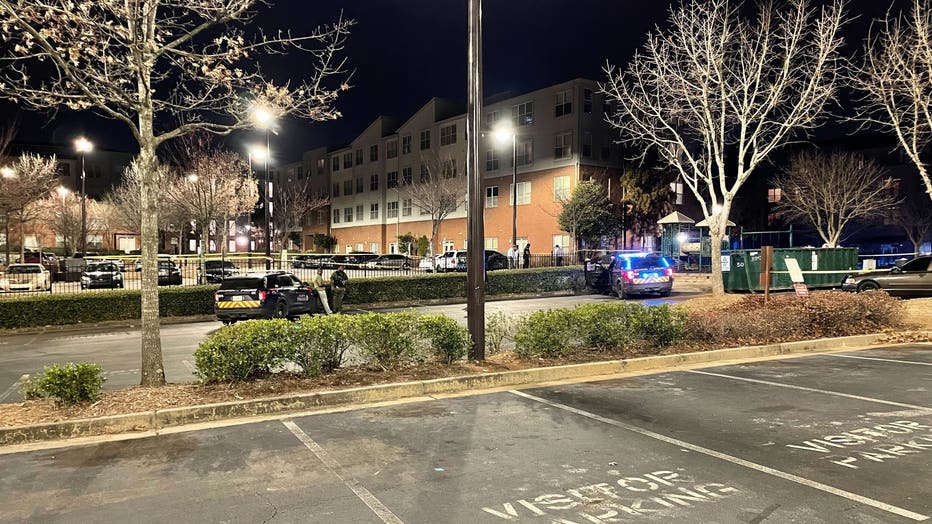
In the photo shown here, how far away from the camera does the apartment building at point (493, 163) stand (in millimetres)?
41438

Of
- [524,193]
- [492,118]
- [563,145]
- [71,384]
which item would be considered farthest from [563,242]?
[71,384]

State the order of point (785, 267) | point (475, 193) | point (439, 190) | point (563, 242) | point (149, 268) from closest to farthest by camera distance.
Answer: point (149, 268) → point (475, 193) → point (785, 267) → point (563, 242) → point (439, 190)

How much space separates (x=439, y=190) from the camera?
1809 inches

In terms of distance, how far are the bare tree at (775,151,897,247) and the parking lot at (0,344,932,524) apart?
128ft

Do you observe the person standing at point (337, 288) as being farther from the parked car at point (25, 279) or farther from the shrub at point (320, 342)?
the parked car at point (25, 279)

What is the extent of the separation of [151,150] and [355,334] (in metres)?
3.62

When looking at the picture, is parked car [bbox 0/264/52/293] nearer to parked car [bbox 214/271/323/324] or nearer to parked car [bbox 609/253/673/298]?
parked car [bbox 214/271/323/324]

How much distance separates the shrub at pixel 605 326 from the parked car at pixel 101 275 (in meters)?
27.0

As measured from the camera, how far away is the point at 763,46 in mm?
17125

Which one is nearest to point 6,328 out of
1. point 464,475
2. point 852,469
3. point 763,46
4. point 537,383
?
point 537,383

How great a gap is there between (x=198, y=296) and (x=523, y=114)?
31.1 m

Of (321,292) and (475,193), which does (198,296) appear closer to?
(321,292)

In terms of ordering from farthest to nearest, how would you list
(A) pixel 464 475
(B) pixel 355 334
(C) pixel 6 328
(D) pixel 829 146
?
(D) pixel 829 146, (C) pixel 6 328, (B) pixel 355 334, (A) pixel 464 475

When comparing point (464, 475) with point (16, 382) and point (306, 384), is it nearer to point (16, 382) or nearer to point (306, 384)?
point (306, 384)
